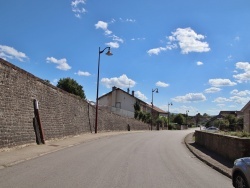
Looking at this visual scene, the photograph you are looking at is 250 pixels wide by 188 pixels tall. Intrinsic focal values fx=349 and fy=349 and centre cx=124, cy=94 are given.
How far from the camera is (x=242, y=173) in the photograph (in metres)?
7.66

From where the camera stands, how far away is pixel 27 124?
19.1 m

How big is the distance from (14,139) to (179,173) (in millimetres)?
9027

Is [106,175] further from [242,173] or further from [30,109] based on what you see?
[30,109]

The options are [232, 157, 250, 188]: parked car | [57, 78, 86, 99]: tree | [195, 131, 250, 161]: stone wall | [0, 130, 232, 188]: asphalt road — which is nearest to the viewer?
[232, 157, 250, 188]: parked car

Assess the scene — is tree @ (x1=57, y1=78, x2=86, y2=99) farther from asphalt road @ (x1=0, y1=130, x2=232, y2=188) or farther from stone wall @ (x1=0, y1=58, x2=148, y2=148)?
asphalt road @ (x1=0, y1=130, x2=232, y2=188)

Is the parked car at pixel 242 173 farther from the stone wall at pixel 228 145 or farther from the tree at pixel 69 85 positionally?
the tree at pixel 69 85

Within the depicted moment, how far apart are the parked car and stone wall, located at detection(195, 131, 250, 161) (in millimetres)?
5062

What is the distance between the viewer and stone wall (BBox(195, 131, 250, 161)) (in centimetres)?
1301

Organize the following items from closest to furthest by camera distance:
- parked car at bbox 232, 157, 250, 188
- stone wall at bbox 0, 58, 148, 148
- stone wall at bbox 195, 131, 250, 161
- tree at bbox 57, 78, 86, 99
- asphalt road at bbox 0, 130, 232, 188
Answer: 1. parked car at bbox 232, 157, 250, 188
2. asphalt road at bbox 0, 130, 232, 188
3. stone wall at bbox 195, 131, 250, 161
4. stone wall at bbox 0, 58, 148, 148
5. tree at bbox 57, 78, 86, 99

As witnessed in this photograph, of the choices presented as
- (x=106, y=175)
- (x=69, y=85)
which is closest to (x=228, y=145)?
(x=106, y=175)

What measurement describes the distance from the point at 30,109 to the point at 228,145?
1104cm

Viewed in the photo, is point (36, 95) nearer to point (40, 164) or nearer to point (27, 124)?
point (27, 124)

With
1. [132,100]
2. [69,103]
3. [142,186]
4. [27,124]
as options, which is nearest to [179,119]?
[132,100]

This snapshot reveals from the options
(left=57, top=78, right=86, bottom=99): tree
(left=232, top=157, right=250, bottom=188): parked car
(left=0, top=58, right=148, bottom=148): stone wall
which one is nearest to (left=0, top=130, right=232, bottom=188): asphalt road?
(left=232, top=157, right=250, bottom=188): parked car
